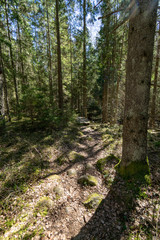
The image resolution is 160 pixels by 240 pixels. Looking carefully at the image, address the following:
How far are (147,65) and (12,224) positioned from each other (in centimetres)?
471

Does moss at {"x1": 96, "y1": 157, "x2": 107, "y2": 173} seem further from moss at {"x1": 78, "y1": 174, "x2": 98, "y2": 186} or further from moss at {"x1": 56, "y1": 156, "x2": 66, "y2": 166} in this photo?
moss at {"x1": 56, "y1": 156, "x2": 66, "y2": 166}

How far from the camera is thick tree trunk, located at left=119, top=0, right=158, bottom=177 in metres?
2.63

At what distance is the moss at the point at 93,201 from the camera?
276cm

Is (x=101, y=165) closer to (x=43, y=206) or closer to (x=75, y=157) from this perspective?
(x=75, y=157)

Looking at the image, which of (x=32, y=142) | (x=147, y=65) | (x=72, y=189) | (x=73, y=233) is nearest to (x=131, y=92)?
(x=147, y=65)

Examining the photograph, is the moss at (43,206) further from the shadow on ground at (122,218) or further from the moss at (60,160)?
the moss at (60,160)

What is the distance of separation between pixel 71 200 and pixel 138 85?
3526 millimetres

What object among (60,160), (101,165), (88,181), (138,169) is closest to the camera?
(138,169)

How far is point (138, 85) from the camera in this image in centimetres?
285

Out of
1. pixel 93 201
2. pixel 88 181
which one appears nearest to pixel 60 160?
pixel 88 181

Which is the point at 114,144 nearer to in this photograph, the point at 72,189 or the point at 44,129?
the point at 72,189

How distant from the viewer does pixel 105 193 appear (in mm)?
3105

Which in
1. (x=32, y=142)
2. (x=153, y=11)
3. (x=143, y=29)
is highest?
(x=153, y=11)

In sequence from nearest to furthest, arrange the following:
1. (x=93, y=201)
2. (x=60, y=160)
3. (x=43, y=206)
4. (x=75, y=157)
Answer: (x=43, y=206), (x=93, y=201), (x=60, y=160), (x=75, y=157)
